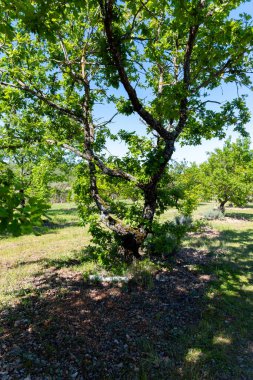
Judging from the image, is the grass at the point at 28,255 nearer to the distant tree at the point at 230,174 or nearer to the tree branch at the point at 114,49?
the tree branch at the point at 114,49

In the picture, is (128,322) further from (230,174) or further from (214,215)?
(230,174)

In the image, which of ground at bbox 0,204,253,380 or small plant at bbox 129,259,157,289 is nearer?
ground at bbox 0,204,253,380

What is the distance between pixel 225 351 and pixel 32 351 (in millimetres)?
3839

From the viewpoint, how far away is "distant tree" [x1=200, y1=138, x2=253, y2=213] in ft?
78.6

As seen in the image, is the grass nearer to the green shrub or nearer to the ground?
the ground

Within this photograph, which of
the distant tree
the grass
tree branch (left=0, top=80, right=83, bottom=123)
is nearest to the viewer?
tree branch (left=0, top=80, right=83, bottom=123)

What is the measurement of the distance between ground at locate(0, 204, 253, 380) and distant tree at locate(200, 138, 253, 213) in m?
14.7

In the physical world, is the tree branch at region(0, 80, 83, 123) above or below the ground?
above

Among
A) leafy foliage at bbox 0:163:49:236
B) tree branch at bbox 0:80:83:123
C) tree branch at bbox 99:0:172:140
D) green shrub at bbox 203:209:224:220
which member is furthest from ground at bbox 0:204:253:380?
green shrub at bbox 203:209:224:220

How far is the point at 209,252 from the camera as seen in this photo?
12.0 metres

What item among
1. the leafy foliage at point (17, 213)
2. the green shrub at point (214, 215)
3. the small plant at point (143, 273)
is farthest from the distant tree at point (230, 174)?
the leafy foliage at point (17, 213)

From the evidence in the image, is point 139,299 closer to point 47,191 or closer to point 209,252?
point 209,252

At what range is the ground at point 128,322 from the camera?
4711 millimetres

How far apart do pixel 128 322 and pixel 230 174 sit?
2186 centimetres
